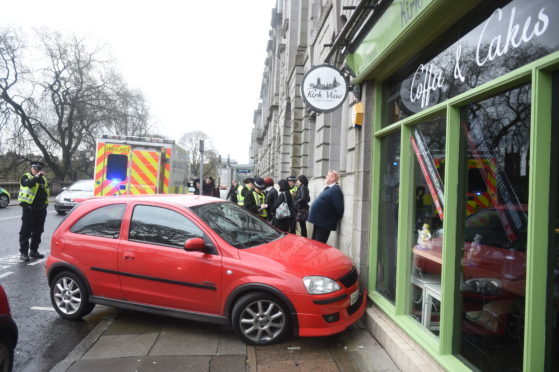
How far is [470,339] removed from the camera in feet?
10.9

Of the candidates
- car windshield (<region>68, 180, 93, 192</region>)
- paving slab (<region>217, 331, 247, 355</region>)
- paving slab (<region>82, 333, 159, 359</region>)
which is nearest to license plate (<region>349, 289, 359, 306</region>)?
paving slab (<region>217, 331, 247, 355</region>)

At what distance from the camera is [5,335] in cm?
294

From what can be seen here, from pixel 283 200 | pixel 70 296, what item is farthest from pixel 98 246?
pixel 283 200

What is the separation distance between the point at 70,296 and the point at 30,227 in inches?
161

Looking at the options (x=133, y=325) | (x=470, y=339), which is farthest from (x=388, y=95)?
(x=133, y=325)

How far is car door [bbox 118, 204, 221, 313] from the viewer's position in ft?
14.1

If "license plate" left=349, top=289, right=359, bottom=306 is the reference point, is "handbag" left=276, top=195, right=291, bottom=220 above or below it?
above

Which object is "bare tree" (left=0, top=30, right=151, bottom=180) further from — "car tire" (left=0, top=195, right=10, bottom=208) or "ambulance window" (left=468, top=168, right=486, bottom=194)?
"ambulance window" (left=468, top=168, right=486, bottom=194)

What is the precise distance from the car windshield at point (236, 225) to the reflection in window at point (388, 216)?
4.69 feet

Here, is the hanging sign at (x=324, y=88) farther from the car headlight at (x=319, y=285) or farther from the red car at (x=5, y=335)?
the red car at (x=5, y=335)

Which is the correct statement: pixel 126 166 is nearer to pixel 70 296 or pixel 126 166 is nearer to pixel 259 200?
pixel 259 200

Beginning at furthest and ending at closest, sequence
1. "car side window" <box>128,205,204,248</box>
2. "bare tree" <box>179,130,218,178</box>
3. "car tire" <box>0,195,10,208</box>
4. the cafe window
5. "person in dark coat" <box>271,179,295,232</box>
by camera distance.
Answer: "bare tree" <box>179,130,218,178</box>, "car tire" <box>0,195,10,208</box>, "person in dark coat" <box>271,179,295,232</box>, "car side window" <box>128,205,204,248</box>, the cafe window

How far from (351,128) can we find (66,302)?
15.4 feet

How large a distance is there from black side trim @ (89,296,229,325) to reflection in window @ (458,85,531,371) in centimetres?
244
